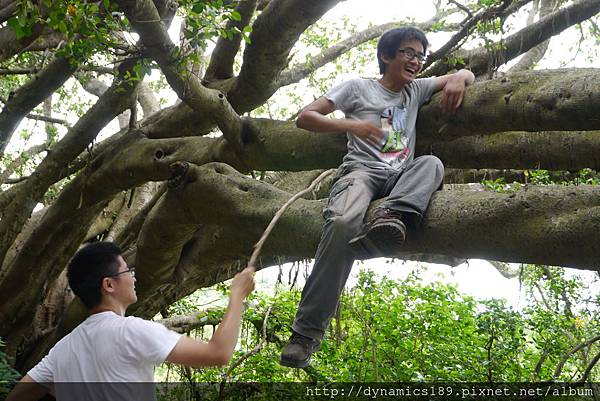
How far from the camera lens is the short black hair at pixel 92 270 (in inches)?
87.0

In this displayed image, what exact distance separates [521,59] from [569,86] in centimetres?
355

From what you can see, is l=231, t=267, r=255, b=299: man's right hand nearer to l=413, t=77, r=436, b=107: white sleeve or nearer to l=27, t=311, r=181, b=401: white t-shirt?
→ l=27, t=311, r=181, b=401: white t-shirt

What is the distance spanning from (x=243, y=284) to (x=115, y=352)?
460 mm

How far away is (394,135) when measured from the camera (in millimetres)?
3146

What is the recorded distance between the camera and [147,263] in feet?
16.8

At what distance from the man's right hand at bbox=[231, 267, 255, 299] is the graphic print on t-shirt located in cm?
117

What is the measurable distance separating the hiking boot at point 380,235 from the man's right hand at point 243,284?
64 cm

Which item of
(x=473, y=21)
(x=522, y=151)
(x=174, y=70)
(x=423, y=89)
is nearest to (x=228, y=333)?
(x=423, y=89)

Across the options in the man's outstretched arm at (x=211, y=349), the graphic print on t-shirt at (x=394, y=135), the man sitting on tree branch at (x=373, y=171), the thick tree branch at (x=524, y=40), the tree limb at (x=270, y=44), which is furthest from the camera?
the thick tree branch at (x=524, y=40)

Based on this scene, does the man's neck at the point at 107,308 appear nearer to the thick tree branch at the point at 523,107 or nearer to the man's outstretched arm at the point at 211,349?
the man's outstretched arm at the point at 211,349

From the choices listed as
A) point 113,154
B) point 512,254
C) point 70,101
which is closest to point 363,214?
point 512,254

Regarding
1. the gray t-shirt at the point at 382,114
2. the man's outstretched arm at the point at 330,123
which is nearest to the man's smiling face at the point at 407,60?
the gray t-shirt at the point at 382,114

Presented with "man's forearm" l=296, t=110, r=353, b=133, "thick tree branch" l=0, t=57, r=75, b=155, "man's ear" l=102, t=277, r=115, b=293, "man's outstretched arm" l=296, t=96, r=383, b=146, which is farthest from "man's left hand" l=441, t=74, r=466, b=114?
"thick tree branch" l=0, t=57, r=75, b=155

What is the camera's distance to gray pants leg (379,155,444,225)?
9.10 feet
